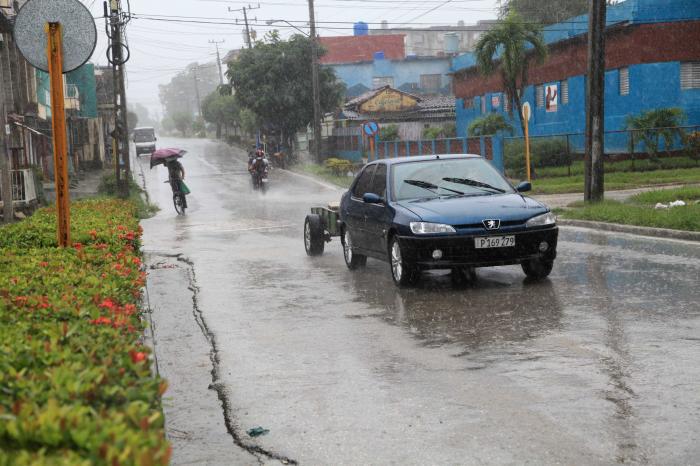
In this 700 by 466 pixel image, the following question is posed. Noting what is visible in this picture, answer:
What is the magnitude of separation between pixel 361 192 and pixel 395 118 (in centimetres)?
5298

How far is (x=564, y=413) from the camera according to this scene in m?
5.93

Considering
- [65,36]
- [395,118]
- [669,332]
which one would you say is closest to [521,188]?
[669,332]

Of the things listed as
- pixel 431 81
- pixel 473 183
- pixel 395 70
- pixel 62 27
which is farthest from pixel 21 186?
pixel 431 81

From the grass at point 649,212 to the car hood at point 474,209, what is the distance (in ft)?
17.4

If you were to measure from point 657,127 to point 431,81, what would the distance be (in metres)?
54.5

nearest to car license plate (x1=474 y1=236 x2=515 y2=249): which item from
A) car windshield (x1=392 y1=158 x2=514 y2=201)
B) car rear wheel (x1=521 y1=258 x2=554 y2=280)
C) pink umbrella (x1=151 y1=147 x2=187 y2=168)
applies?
car rear wheel (x1=521 y1=258 x2=554 y2=280)

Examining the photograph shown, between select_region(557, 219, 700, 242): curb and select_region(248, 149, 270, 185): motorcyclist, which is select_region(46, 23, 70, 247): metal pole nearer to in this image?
select_region(557, 219, 700, 242): curb

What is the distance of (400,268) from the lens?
38.1 ft

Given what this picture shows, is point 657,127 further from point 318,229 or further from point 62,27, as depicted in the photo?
point 62,27

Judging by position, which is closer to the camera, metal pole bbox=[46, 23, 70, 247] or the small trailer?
metal pole bbox=[46, 23, 70, 247]

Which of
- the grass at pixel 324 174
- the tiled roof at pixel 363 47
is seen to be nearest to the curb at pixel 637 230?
the grass at pixel 324 174

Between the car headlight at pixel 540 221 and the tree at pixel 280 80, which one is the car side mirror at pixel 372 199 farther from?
the tree at pixel 280 80

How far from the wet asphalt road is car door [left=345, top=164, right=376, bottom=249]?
19.0 inches

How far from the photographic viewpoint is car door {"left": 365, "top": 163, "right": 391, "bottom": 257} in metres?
12.3
